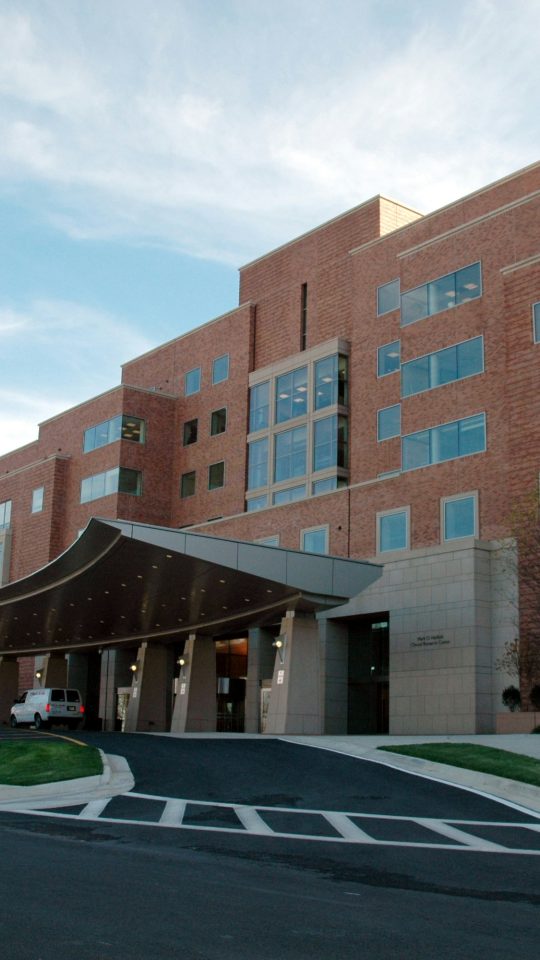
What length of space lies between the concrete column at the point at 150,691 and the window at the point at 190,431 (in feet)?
44.9

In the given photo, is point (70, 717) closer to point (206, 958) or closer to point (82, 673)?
point (82, 673)

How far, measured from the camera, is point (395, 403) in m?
48.1

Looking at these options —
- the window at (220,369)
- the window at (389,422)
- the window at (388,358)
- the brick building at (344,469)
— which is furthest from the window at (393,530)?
the window at (220,369)

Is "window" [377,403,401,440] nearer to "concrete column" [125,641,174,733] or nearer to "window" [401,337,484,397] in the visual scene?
"window" [401,337,484,397]

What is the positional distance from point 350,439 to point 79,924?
4377 centimetres

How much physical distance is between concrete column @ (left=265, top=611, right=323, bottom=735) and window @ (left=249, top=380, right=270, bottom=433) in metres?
19.6

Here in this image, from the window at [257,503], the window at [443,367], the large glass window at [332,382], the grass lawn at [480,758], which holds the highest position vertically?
the large glass window at [332,382]

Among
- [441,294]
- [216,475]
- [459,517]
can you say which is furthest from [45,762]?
[216,475]

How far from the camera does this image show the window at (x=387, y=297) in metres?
49.2

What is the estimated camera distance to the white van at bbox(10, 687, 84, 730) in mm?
46938

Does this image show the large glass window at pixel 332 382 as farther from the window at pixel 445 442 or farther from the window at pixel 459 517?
the window at pixel 459 517

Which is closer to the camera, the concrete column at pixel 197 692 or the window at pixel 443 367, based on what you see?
the window at pixel 443 367

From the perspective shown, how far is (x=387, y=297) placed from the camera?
163ft

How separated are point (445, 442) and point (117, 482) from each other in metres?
25.1
